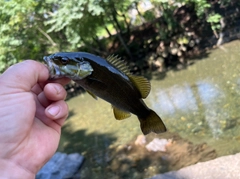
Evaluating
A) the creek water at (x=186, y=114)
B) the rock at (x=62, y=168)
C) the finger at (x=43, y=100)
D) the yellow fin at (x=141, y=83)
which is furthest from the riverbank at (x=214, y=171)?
the finger at (x=43, y=100)

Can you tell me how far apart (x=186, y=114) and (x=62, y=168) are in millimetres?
3527

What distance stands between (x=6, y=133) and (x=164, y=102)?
8207 mm

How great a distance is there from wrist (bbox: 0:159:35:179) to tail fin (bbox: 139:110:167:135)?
2.65 ft

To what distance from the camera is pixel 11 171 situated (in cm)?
183

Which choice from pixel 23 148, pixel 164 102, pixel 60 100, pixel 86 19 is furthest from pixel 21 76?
pixel 86 19

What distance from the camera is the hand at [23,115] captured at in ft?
6.15

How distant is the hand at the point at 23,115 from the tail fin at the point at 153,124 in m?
0.55

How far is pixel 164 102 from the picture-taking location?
32.1ft

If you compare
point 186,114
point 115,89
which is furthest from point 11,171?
point 186,114

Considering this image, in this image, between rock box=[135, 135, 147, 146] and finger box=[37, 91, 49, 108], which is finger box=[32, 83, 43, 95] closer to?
finger box=[37, 91, 49, 108]

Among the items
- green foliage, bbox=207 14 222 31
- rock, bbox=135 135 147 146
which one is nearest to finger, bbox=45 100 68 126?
Answer: rock, bbox=135 135 147 146

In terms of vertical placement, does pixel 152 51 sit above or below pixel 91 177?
below

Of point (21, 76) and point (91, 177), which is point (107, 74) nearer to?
point (21, 76)

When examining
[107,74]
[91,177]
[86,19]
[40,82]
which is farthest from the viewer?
[86,19]
